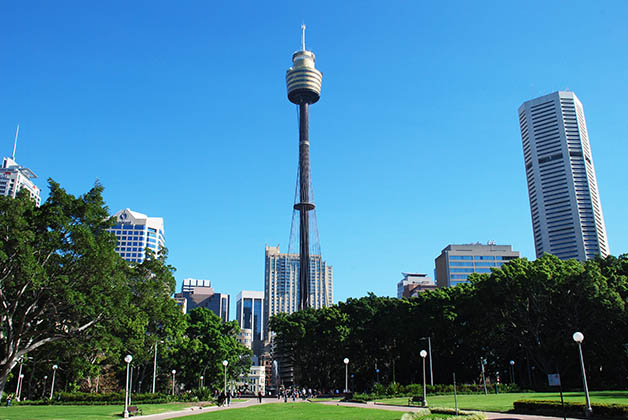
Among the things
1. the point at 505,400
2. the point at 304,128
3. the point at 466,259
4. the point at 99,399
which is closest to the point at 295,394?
the point at 99,399

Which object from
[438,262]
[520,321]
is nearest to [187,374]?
[520,321]

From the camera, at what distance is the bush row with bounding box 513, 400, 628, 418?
77.6 feet

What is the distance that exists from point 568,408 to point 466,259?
14465cm

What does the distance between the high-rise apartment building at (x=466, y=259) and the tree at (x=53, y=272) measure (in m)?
136

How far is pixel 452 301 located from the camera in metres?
68.3

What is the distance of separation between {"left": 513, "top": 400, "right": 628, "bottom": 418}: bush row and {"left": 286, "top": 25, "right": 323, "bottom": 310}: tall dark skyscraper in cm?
11893

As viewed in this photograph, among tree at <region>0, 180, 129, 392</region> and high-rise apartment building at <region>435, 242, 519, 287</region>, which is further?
high-rise apartment building at <region>435, 242, 519, 287</region>

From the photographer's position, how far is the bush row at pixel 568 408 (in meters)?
23.6

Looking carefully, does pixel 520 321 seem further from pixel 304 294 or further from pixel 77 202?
pixel 304 294

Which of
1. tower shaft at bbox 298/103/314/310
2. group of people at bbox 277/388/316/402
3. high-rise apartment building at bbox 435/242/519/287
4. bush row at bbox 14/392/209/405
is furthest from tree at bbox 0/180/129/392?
high-rise apartment building at bbox 435/242/519/287

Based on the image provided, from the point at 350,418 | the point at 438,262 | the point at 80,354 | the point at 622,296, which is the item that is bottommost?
the point at 350,418

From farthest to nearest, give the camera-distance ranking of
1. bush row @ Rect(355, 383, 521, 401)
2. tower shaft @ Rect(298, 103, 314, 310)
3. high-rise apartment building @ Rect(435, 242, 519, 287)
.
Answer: high-rise apartment building @ Rect(435, 242, 519, 287) < tower shaft @ Rect(298, 103, 314, 310) < bush row @ Rect(355, 383, 521, 401)

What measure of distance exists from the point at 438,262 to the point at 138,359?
13707cm

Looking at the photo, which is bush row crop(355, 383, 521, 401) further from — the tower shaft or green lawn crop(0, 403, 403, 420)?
the tower shaft
